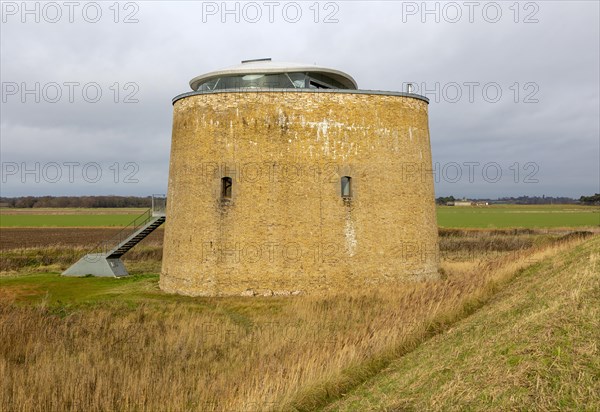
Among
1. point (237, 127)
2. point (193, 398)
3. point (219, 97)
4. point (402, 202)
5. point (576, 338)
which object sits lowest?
point (193, 398)

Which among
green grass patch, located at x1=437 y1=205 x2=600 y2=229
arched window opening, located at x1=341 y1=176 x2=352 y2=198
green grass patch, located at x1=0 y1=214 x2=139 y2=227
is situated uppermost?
arched window opening, located at x1=341 y1=176 x2=352 y2=198

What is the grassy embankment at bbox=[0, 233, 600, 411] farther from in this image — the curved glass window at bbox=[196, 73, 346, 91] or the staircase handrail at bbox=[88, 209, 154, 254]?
the curved glass window at bbox=[196, 73, 346, 91]

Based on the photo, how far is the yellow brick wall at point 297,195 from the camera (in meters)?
16.8

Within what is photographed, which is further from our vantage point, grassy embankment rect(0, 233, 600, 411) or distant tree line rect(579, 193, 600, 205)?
distant tree line rect(579, 193, 600, 205)

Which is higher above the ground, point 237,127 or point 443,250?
point 237,127

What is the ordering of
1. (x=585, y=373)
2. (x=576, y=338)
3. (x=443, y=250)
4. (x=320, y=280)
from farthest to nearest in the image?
(x=443, y=250), (x=320, y=280), (x=576, y=338), (x=585, y=373)

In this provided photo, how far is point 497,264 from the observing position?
1852cm

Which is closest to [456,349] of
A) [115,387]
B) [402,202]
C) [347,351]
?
[347,351]

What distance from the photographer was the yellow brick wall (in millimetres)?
16844

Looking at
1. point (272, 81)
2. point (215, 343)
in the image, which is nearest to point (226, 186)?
point (272, 81)

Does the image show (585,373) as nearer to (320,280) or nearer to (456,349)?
(456,349)

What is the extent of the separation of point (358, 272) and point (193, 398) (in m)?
9.70

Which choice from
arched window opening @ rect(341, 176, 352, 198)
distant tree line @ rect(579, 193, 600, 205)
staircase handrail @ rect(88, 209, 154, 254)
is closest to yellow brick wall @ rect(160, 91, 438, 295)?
arched window opening @ rect(341, 176, 352, 198)

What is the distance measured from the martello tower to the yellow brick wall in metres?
0.03
